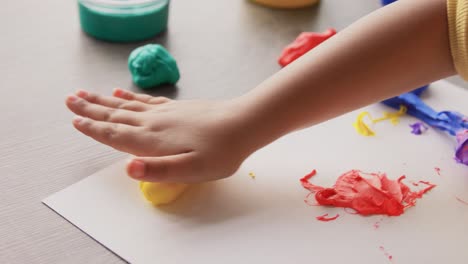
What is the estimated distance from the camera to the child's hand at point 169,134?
55cm

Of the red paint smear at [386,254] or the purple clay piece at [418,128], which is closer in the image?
the red paint smear at [386,254]

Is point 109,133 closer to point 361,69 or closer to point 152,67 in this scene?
point 152,67

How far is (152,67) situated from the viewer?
2.33 ft

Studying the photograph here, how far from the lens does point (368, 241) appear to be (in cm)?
52

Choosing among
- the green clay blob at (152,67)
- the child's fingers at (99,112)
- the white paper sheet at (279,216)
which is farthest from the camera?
the green clay blob at (152,67)

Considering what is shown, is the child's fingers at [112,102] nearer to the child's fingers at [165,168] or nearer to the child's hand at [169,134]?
the child's hand at [169,134]

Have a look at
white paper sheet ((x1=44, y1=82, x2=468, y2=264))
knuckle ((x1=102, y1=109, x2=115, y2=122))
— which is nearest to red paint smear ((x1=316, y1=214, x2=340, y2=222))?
white paper sheet ((x1=44, y1=82, x2=468, y2=264))

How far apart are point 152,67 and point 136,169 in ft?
0.71

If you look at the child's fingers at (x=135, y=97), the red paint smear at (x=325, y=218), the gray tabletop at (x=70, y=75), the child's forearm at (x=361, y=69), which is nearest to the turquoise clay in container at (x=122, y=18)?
the gray tabletop at (x=70, y=75)

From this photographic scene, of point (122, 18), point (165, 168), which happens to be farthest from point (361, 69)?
point (122, 18)

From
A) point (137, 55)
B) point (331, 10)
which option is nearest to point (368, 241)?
point (137, 55)

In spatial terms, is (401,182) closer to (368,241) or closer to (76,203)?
(368,241)

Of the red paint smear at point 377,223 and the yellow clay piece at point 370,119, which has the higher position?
the yellow clay piece at point 370,119

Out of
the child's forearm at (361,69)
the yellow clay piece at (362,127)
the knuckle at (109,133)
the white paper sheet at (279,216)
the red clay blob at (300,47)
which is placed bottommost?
the white paper sheet at (279,216)
